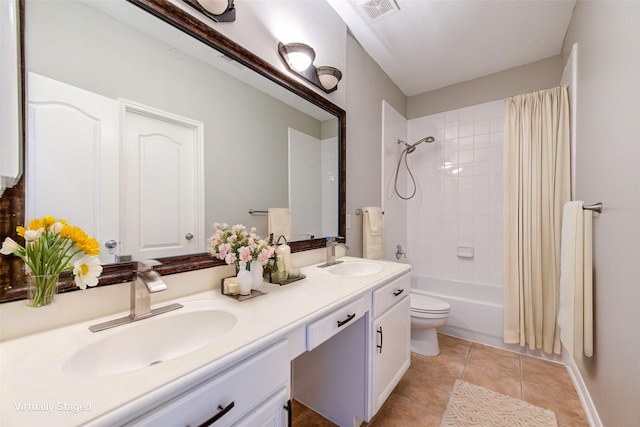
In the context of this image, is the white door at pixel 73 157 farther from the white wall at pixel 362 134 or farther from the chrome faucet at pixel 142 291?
the white wall at pixel 362 134

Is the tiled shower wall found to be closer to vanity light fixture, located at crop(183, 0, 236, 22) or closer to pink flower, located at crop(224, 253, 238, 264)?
vanity light fixture, located at crop(183, 0, 236, 22)

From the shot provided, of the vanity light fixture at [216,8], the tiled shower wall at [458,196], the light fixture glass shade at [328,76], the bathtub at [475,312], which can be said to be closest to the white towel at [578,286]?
the bathtub at [475,312]

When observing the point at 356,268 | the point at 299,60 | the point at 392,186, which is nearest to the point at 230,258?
the point at 356,268

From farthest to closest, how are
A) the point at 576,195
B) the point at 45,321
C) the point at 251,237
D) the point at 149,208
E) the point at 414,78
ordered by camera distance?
the point at 414,78
the point at 576,195
the point at 251,237
the point at 149,208
the point at 45,321

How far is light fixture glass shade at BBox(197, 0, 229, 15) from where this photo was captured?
1.07 meters

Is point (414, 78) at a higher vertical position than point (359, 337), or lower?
higher

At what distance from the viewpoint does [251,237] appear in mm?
1095

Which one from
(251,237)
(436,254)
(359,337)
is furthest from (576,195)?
(251,237)

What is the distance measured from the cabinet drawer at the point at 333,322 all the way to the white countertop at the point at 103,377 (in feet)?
0.14

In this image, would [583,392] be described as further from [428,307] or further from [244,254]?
[244,254]

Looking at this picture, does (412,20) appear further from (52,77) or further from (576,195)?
(52,77)

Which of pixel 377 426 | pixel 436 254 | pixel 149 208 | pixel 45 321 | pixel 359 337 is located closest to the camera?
pixel 45 321

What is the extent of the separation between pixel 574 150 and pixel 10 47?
2.85 metres

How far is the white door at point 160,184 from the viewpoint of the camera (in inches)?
36.1
